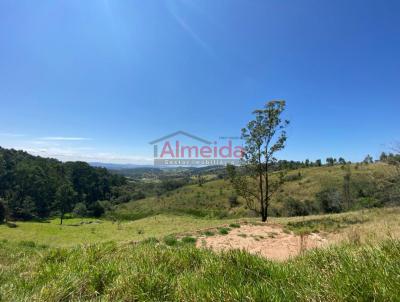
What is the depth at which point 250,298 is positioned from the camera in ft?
7.98

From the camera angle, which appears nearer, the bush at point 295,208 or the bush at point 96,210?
the bush at point 295,208

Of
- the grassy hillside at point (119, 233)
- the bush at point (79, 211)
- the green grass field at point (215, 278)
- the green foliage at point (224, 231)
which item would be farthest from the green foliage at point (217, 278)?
the bush at point (79, 211)

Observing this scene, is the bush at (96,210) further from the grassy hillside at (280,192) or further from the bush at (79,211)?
the grassy hillside at (280,192)

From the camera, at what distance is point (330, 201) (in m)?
33.1

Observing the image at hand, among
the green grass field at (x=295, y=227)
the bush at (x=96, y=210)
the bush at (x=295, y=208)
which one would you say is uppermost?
the green grass field at (x=295, y=227)

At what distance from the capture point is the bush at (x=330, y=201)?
32344mm

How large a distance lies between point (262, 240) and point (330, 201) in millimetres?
27493

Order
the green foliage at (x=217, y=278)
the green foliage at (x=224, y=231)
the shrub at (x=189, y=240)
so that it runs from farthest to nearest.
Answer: the green foliage at (x=224, y=231)
the shrub at (x=189, y=240)
the green foliage at (x=217, y=278)

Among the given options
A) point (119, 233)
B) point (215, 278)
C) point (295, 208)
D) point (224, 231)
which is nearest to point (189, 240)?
point (224, 231)

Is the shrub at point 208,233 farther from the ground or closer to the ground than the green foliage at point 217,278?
closer to the ground

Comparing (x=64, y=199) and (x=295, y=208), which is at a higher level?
(x=295, y=208)

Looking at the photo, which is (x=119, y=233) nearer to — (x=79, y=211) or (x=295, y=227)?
(x=295, y=227)

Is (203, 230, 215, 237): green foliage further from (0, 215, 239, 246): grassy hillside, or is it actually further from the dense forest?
the dense forest

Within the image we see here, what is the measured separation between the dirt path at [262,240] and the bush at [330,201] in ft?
80.0
